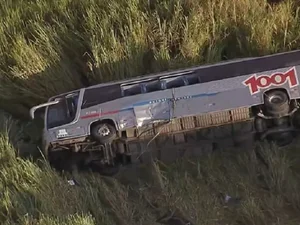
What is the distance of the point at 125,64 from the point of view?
256 inches

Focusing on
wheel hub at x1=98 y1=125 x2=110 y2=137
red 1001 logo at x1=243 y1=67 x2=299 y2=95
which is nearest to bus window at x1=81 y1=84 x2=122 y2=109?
wheel hub at x1=98 y1=125 x2=110 y2=137

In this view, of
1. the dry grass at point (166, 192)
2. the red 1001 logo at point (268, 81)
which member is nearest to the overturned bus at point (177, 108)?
the red 1001 logo at point (268, 81)

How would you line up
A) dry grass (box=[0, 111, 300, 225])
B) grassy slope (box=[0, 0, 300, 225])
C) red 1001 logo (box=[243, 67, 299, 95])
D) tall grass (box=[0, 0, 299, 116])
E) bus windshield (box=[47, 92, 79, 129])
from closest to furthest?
dry grass (box=[0, 111, 300, 225]) < grassy slope (box=[0, 0, 300, 225]) < red 1001 logo (box=[243, 67, 299, 95]) < bus windshield (box=[47, 92, 79, 129]) < tall grass (box=[0, 0, 299, 116])

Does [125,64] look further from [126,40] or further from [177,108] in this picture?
[177,108]

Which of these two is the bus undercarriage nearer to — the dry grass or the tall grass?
the dry grass

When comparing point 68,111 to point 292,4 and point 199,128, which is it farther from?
point 292,4

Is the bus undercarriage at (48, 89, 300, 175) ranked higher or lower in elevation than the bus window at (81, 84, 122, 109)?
lower

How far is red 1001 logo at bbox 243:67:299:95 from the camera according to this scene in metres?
5.60

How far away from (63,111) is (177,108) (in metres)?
1.22

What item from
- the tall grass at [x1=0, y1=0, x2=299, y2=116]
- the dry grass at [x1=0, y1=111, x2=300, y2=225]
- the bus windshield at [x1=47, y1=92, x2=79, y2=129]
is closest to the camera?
the dry grass at [x1=0, y1=111, x2=300, y2=225]

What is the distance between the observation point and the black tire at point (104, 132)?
582 cm

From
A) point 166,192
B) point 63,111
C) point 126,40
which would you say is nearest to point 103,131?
point 63,111

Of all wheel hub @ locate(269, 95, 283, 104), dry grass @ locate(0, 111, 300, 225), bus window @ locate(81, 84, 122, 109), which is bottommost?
dry grass @ locate(0, 111, 300, 225)

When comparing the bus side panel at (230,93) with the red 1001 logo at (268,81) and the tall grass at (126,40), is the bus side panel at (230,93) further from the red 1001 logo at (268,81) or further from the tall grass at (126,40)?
the tall grass at (126,40)
